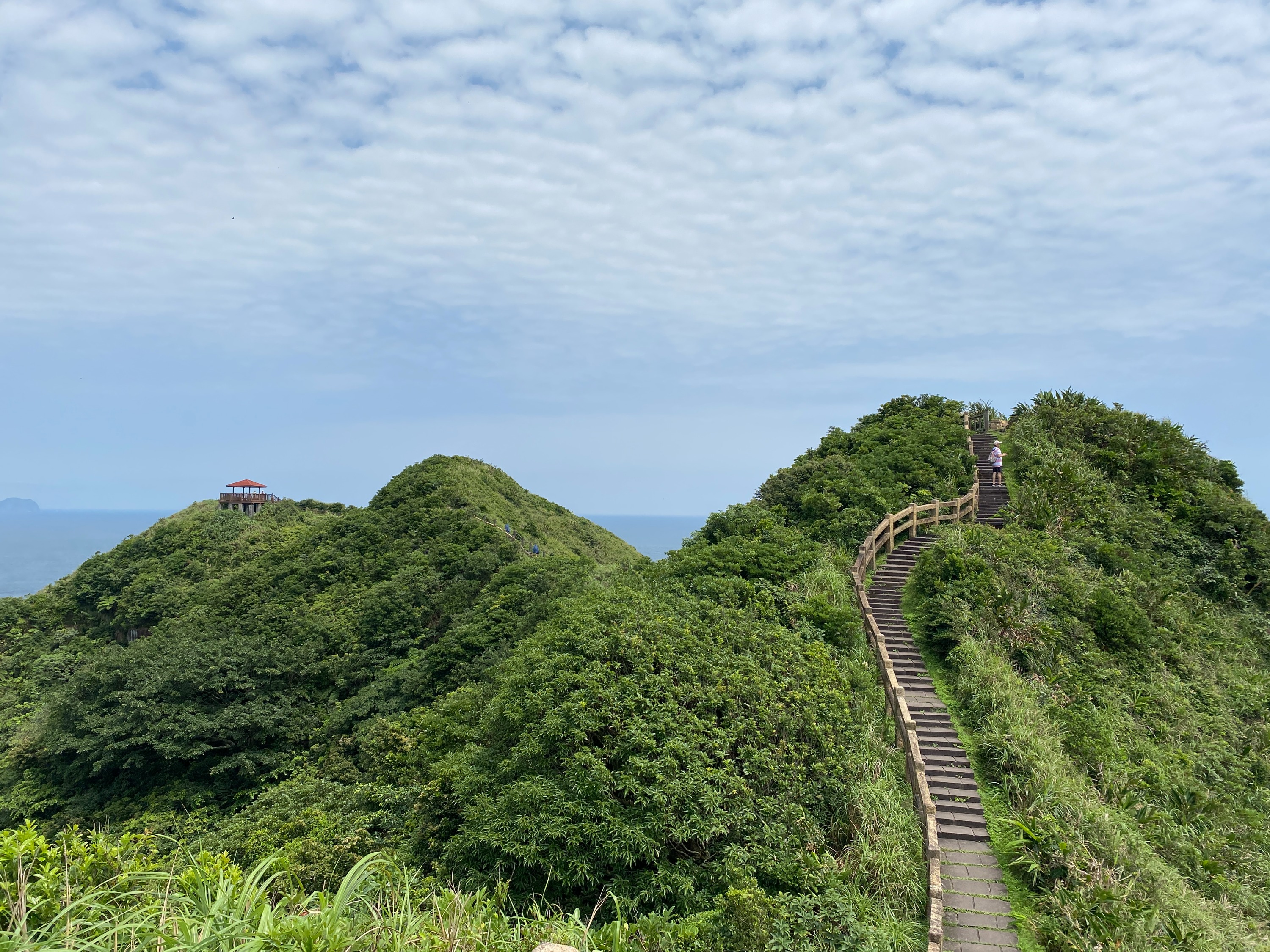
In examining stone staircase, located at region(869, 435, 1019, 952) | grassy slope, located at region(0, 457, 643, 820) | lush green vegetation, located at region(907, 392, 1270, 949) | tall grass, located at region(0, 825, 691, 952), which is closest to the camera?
tall grass, located at region(0, 825, 691, 952)

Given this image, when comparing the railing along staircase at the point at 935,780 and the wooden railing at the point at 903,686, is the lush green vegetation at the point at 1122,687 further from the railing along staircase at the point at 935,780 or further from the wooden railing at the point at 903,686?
the wooden railing at the point at 903,686

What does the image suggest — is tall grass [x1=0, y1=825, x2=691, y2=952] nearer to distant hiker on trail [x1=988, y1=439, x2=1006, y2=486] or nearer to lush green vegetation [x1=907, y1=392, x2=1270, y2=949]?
lush green vegetation [x1=907, y1=392, x2=1270, y2=949]

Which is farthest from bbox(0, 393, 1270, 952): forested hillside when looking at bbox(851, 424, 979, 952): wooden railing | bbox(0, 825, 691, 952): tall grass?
bbox(851, 424, 979, 952): wooden railing

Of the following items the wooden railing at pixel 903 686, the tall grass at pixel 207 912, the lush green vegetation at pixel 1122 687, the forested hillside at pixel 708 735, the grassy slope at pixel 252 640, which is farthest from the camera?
the grassy slope at pixel 252 640

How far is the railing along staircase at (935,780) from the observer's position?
9258 mm

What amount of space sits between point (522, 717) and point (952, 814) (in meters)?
7.50

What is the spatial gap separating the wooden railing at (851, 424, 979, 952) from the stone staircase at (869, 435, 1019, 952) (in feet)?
0.55

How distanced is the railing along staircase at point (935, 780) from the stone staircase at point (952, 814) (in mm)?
13

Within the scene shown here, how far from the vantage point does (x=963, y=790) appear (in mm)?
11672

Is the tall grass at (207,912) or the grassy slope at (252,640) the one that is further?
the grassy slope at (252,640)

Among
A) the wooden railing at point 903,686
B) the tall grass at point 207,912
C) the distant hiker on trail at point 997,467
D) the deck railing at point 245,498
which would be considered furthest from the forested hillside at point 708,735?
the deck railing at point 245,498

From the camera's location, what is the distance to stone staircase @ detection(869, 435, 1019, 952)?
9227mm

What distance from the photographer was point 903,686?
568 inches

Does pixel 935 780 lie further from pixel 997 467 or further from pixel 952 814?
pixel 997 467
